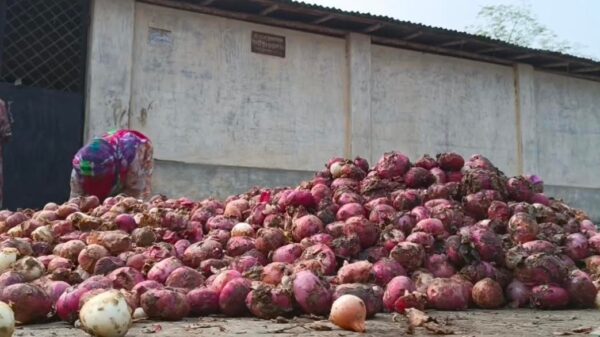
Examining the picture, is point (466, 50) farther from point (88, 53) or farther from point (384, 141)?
point (88, 53)

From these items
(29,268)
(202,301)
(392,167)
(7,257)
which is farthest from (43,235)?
(392,167)

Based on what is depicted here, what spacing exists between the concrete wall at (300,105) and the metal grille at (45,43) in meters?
0.35

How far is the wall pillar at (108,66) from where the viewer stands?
960cm

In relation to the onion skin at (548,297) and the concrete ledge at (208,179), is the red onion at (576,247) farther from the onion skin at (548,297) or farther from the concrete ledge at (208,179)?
the concrete ledge at (208,179)

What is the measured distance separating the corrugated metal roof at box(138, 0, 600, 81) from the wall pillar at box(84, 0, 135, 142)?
0.70 m

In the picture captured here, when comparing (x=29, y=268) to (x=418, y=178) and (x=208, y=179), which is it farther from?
(x=208, y=179)

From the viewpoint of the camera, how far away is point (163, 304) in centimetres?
315

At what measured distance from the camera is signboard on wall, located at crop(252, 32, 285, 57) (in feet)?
36.4

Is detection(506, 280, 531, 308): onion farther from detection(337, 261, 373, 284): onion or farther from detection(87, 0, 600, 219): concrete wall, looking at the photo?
detection(87, 0, 600, 219): concrete wall

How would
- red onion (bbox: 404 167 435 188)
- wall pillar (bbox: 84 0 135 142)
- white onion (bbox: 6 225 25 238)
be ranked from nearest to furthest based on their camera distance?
white onion (bbox: 6 225 25 238), red onion (bbox: 404 167 435 188), wall pillar (bbox: 84 0 135 142)

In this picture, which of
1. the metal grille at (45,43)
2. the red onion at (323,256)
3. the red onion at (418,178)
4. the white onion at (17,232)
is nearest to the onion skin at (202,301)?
the red onion at (323,256)

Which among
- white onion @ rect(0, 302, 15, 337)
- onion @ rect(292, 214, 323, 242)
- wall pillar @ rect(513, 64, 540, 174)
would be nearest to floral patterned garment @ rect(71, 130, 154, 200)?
onion @ rect(292, 214, 323, 242)

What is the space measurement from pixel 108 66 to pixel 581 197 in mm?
10963

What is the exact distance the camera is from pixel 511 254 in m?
4.01
